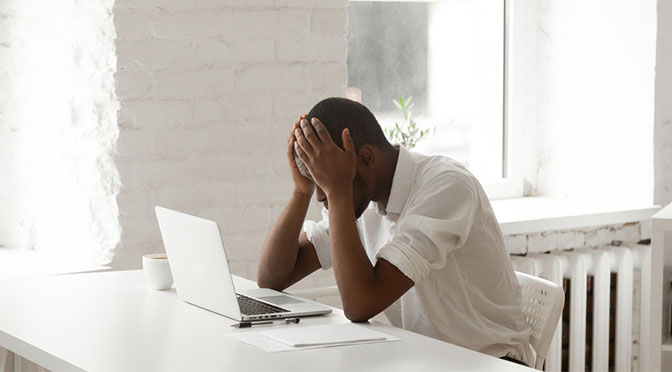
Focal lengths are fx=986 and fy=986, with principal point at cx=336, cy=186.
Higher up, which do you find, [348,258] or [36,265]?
[348,258]

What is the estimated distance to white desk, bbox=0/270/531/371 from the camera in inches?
64.1

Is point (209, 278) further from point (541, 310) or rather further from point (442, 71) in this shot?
point (442, 71)

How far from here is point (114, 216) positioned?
108 inches

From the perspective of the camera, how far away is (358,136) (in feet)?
6.97

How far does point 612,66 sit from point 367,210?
1742mm

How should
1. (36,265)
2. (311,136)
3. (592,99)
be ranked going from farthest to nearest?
(592,99) < (36,265) < (311,136)

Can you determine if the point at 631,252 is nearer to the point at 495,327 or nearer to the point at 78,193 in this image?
the point at 495,327

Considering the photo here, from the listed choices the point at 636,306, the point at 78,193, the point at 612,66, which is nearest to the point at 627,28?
the point at 612,66

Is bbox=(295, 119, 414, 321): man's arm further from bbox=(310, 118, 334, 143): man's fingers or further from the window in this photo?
the window

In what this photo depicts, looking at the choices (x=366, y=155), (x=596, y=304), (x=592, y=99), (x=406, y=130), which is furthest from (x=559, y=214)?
(x=366, y=155)

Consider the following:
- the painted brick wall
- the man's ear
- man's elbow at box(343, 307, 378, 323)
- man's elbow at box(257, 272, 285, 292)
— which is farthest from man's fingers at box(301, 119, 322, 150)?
the painted brick wall

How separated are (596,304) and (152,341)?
2.18m

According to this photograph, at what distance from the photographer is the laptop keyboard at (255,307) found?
2.02 m

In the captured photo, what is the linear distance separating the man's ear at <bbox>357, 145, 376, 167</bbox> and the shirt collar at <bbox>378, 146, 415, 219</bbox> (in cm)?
6
